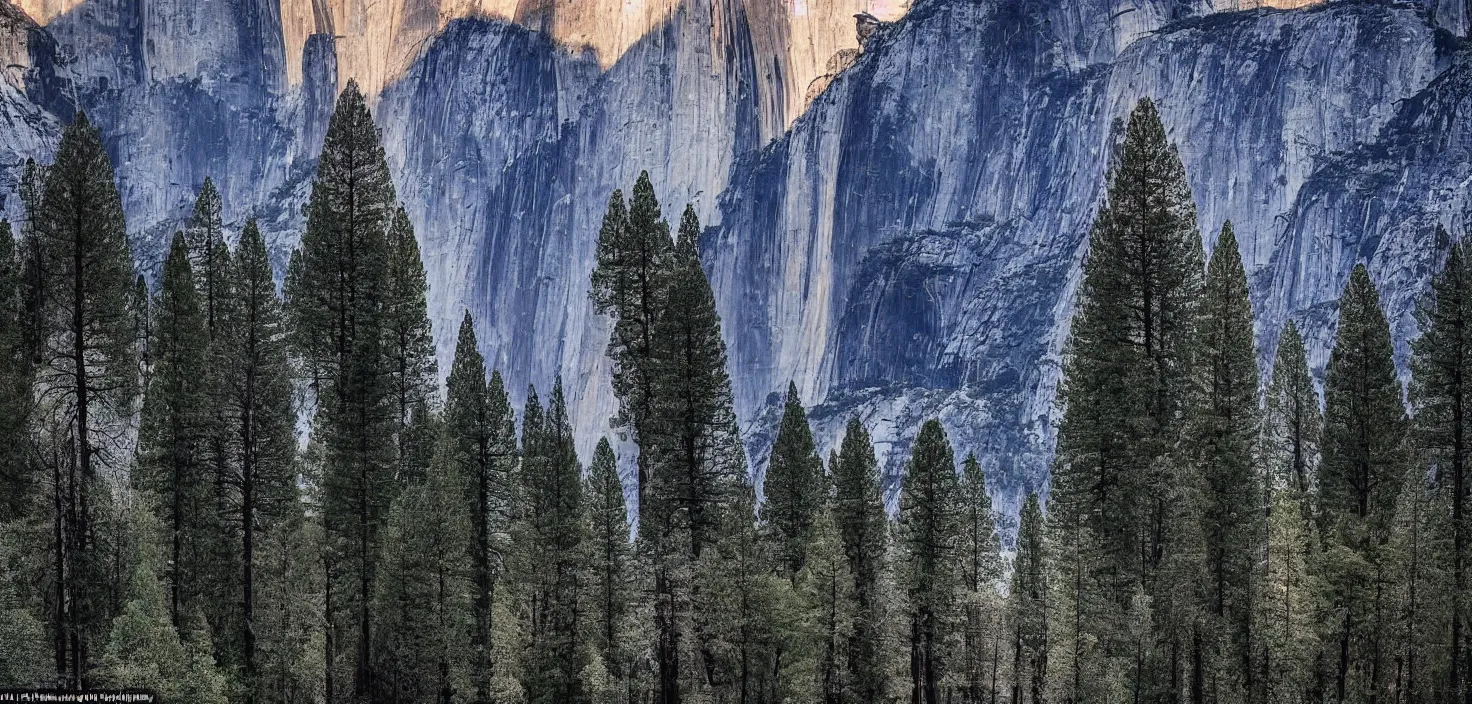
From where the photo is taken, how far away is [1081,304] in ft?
169

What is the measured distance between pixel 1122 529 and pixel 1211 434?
12.7 ft

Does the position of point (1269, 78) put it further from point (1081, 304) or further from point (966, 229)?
point (1081, 304)

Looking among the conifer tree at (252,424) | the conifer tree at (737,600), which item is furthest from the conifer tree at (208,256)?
the conifer tree at (737,600)

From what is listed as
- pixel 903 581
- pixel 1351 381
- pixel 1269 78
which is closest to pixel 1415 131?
pixel 1269 78

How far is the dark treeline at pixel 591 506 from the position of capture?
4272 centimetres

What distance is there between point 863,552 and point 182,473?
25802 mm

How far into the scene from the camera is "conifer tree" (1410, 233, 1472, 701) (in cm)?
5450

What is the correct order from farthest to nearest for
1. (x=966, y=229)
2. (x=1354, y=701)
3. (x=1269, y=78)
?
(x=966, y=229) < (x=1269, y=78) < (x=1354, y=701)

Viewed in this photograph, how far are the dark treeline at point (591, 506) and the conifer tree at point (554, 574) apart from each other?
0.13 meters

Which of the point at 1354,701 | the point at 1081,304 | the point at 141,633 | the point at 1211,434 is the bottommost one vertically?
the point at 1354,701

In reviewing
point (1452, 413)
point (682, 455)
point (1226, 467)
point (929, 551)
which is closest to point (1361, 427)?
point (1452, 413)

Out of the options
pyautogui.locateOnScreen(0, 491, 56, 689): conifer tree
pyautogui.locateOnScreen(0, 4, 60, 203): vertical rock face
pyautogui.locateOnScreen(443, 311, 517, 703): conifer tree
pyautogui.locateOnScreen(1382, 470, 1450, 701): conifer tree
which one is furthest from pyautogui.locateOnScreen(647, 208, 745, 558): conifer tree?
pyautogui.locateOnScreen(0, 4, 60, 203): vertical rock face

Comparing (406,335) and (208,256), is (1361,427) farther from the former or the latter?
(208,256)

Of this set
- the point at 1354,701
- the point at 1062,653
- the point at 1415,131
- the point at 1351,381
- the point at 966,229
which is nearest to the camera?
the point at 1354,701
